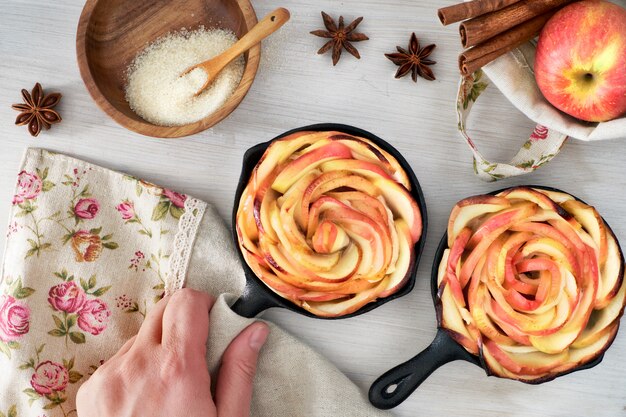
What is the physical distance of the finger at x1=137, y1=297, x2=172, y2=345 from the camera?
902 mm

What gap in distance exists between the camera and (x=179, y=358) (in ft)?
2.87

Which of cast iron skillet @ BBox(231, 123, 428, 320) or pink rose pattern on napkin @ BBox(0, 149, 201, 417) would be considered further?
pink rose pattern on napkin @ BBox(0, 149, 201, 417)

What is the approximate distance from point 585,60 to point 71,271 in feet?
2.31

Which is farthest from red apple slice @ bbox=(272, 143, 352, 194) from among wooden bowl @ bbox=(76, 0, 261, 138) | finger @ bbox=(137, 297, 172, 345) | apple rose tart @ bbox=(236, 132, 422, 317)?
finger @ bbox=(137, 297, 172, 345)

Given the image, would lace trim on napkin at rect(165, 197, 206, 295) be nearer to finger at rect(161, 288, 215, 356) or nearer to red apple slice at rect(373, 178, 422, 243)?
finger at rect(161, 288, 215, 356)

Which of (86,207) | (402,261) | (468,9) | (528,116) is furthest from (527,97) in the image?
(86,207)

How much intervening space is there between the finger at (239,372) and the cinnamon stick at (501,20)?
445 mm

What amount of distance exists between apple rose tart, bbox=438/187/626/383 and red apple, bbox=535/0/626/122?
0.11m

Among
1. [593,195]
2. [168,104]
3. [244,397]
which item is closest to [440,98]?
[593,195]

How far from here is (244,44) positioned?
0.86m

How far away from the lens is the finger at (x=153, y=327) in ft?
2.96

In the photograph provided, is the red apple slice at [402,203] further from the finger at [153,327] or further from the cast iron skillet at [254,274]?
the finger at [153,327]

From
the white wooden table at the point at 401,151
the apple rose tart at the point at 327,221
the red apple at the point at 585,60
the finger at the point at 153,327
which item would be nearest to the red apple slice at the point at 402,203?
the apple rose tart at the point at 327,221

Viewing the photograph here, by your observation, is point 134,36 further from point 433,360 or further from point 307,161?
point 433,360
